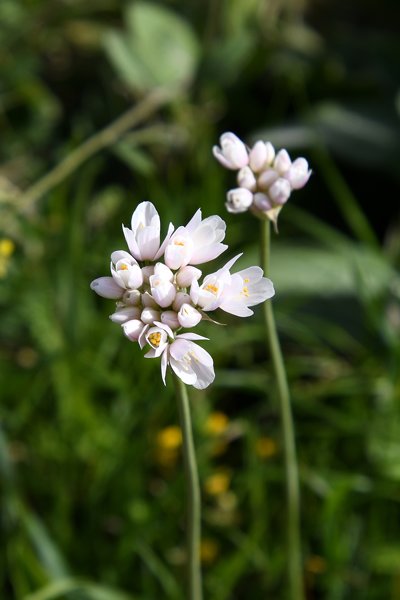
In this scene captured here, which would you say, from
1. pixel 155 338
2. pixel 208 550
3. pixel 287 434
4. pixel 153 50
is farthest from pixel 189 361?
pixel 153 50

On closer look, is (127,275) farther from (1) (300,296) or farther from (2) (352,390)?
(1) (300,296)

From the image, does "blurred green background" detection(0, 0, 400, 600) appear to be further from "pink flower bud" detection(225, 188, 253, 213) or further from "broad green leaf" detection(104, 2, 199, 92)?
"pink flower bud" detection(225, 188, 253, 213)

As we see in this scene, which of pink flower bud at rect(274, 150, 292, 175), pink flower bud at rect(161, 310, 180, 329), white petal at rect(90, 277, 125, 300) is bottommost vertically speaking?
pink flower bud at rect(161, 310, 180, 329)

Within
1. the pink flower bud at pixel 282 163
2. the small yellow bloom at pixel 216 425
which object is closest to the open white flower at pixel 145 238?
the pink flower bud at pixel 282 163

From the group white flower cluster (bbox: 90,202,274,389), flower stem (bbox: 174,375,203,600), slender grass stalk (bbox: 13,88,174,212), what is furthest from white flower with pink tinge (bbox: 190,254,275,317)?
slender grass stalk (bbox: 13,88,174,212)

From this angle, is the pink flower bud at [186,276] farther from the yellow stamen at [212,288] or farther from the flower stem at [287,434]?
the flower stem at [287,434]

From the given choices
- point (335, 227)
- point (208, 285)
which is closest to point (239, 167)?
point (208, 285)

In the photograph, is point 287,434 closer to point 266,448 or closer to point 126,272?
point 126,272
